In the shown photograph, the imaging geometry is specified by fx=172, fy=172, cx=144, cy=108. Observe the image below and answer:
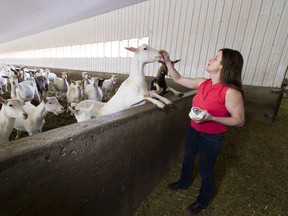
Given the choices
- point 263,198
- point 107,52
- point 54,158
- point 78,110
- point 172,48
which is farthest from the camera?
point 107,52

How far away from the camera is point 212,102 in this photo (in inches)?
71.1

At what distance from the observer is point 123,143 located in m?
1.72

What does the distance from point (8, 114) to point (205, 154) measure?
3122 mm

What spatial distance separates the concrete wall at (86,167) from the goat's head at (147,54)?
0.87m

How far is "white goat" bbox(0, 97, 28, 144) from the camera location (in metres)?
2.83

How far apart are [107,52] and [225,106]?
11479 millimetres

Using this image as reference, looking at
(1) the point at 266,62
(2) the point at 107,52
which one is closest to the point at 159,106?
(1) the point at 266,62

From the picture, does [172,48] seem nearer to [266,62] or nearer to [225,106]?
[266,62]

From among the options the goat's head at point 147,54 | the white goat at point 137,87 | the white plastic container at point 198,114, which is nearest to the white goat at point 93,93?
the white goat at point 137,87

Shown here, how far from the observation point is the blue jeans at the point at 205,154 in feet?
6.28

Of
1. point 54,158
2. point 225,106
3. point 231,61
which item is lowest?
point 54,158

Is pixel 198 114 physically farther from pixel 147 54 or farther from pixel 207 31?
pixel 207 31

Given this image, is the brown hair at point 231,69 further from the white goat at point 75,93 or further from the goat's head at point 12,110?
the white goat at point 75,93

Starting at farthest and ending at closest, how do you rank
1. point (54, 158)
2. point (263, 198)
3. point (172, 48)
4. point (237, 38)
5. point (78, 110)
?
point (172, 48) → point (237, 38) → point (78, 110) → point (263, 198) → point (54, 158)
